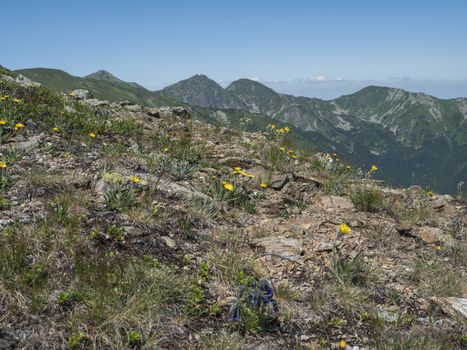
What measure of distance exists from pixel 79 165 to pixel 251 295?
4.64 meters

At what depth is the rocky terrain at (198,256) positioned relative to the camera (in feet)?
12.1

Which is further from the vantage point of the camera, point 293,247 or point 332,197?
point 332,197

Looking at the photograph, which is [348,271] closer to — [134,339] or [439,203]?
[134,339]

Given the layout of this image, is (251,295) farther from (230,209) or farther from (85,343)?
(230,209)

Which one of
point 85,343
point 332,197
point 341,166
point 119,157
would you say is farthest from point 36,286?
point 341,166

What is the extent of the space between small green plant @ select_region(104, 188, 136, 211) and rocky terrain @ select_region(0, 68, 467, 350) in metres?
0.02

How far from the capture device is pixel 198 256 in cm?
520

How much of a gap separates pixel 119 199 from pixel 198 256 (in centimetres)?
153

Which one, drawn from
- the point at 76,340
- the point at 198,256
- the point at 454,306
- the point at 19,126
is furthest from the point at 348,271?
the point at 19,126

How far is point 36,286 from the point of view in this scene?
148 inches

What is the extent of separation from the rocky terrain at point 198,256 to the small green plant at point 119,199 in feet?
0.07

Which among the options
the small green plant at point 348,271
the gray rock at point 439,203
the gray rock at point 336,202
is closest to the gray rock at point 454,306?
the small green plant at point 348,271

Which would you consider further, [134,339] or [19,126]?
[19,126]

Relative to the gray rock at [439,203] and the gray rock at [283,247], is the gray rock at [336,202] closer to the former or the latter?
the gray rock at [283,247]
